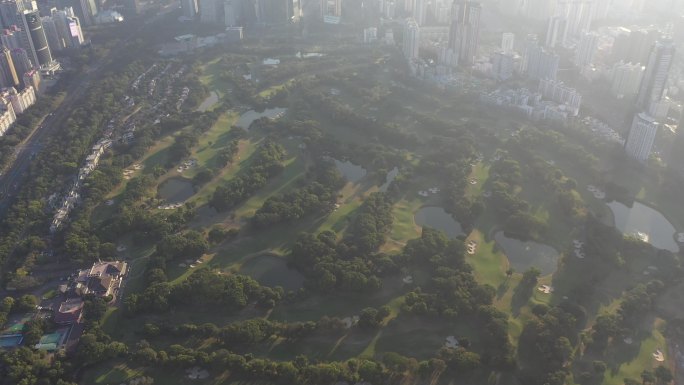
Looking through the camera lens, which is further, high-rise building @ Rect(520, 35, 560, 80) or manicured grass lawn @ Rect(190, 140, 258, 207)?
high-rise building @ Rect(520, 35, 560, 80)

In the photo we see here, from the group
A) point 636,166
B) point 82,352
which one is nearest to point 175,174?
point 82,352

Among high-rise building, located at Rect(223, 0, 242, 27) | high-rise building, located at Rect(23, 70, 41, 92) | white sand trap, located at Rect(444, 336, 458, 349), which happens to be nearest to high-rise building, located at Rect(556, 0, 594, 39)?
high-rise building, located at Rect(223, 0, 242, 27)

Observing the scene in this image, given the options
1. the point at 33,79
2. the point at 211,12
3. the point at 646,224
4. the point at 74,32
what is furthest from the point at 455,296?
the point at 211,12

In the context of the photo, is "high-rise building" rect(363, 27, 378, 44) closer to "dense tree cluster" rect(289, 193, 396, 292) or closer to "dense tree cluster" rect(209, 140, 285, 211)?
"dense tree cluster" rect(209, 140, 285, 211)

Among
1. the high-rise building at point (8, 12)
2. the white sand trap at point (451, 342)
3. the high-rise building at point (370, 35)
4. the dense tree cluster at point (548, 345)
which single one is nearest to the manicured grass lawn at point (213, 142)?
the white sand trap at point (451, 342)

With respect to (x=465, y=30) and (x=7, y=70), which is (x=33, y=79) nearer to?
(x=7, y=70)
